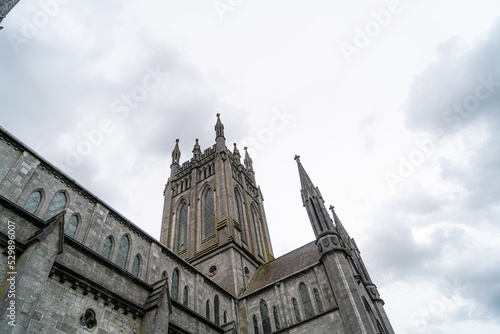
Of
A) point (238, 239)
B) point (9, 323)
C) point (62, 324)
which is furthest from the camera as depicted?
point (238, 239)

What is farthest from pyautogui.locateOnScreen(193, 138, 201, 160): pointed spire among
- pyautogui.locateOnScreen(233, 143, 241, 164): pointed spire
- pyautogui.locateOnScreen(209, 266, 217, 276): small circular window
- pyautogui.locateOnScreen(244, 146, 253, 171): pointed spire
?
pyautogui.locateOnScreen(209, 266, 217, 276): small circular window

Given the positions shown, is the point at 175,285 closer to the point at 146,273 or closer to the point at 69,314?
the point at 146,273

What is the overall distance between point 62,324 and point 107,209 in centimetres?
747

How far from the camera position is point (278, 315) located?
69.7 ft

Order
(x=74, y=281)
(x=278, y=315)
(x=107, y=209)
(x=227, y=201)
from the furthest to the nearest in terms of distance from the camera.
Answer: (x=227, y=201) → (x=278, y=315) → (x=107, y=209) → (x=74, y=281)

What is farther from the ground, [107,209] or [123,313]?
[107,209]

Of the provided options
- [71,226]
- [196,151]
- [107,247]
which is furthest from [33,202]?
[196,151]

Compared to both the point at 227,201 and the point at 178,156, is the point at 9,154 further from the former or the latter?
the point at 178,156

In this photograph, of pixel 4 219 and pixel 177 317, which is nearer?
pixel 4 219

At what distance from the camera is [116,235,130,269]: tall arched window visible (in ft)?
57.1

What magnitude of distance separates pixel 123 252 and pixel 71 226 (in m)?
3.30

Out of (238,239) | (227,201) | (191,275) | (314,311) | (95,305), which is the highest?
(227,201)

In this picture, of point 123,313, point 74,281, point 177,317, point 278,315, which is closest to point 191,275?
point 177,317

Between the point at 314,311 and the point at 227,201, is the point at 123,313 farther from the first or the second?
the point at 227,201
